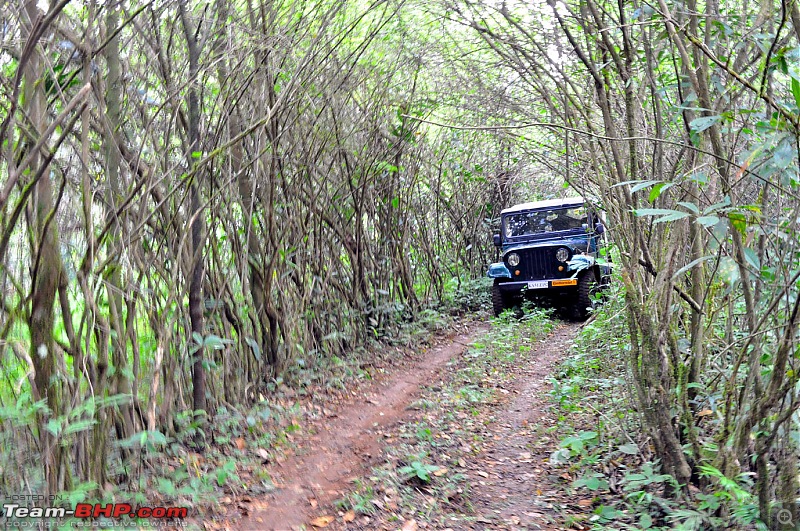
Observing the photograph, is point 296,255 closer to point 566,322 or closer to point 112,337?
point 112,337

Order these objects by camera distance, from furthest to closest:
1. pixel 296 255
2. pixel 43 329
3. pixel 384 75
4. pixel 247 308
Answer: pixel 384 75, pixel 296 255, pixel 247 308, pixel 43 329

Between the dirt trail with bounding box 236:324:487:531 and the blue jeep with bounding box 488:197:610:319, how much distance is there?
3487 millimetres

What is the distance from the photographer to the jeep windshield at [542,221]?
9000 millimetres

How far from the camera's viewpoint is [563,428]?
4.11m

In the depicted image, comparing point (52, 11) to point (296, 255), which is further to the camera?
point (296, 255)

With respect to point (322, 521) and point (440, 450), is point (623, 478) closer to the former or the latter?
point (440, 450)

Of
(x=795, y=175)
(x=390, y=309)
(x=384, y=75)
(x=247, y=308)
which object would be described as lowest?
(x=390, y=309)

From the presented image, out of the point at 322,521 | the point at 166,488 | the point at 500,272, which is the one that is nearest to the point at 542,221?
the point at 500,272

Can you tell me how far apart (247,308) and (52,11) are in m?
2.67

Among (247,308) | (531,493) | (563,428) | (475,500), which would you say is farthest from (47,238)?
(563,428)

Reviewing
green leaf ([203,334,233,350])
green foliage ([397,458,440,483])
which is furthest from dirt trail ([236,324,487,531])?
green leaf ([203,334,233,350])

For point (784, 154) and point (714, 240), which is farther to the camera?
point (714, 240)

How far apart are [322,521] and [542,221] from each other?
23.4 feet

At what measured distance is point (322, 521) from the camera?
296cm
